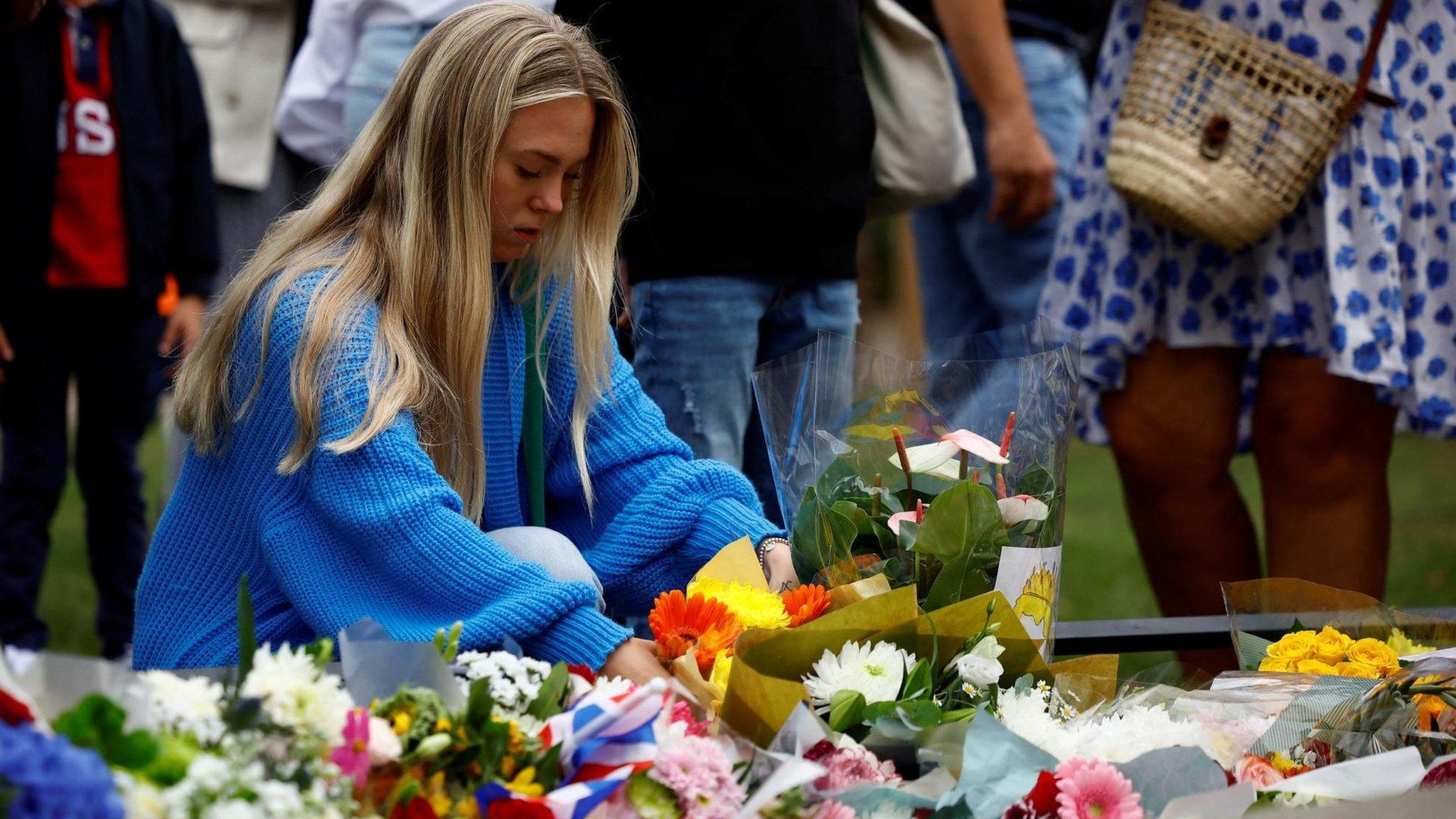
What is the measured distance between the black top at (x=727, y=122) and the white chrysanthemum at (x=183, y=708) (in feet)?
4.27

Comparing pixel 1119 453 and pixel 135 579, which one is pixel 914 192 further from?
pixel 135 579

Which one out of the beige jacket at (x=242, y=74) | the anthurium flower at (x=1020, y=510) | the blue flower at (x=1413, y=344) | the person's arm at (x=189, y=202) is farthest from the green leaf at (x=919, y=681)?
the beige jacket at (x=242, y=74)

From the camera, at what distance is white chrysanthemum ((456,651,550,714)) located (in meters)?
1.30

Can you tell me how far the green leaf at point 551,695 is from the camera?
130 cm

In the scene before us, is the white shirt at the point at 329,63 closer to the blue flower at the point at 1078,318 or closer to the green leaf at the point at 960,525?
the blue flower at the point at 1078,318

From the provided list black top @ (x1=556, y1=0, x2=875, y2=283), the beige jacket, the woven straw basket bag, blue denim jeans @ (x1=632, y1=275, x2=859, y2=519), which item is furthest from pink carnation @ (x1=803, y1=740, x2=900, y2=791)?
the beige jacket

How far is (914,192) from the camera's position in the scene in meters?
2.73

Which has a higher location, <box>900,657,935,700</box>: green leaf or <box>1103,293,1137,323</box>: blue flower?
<box>1103,293,1137,323</box>: blue flower

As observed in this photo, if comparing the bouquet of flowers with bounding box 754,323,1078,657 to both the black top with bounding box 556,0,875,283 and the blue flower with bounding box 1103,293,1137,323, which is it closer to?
the black top with bounding box 556,0,875,283

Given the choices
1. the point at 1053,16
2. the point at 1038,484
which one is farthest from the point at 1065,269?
the point at 1038,484

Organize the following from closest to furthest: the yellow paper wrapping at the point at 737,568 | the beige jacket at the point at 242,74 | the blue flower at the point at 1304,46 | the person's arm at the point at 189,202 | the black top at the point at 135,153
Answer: the yellow paper wrapping at the point at 737,568 < the blue flower at the point at 1304,46 < the black top at the point at 135,153 < the person's arm at the point at 189,202 < the beige jacket at the point at 242,74

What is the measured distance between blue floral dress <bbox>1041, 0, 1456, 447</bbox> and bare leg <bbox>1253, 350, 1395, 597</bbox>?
0.05 metres

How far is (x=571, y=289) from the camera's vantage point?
7.01 ft

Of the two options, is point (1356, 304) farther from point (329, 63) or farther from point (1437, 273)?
point (329, 63)
